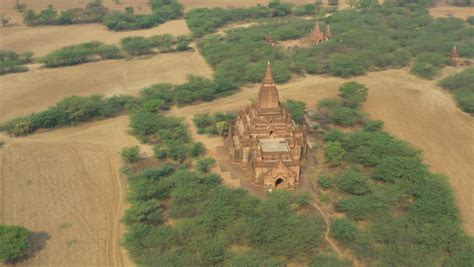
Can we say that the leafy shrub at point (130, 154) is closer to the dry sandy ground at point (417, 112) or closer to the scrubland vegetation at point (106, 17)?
the dry sandy ground at point (417, 112)

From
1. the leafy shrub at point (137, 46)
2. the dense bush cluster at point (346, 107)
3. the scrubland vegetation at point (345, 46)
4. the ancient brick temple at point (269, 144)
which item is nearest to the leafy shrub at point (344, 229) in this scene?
the ancient brick temple at point (269, 144)

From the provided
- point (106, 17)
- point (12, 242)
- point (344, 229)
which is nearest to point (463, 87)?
point (344, 229)

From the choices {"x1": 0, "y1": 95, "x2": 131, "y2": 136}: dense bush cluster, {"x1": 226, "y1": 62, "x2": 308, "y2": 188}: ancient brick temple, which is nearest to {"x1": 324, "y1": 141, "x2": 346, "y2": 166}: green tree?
{"x1": 226, "y1": 62, "x2": 308, "y2": 188}: ancient brick temple

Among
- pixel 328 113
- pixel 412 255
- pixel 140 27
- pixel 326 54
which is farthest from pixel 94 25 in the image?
pixel 412 255

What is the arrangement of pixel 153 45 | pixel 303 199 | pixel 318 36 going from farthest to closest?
1. pixel 153 45
2. pixel 318 36
3. pixel 303 199

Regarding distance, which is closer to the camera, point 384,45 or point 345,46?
point 384,45

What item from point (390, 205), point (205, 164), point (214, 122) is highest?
point (390, 205)

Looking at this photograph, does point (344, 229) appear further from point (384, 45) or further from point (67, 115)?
point (384, 45)
